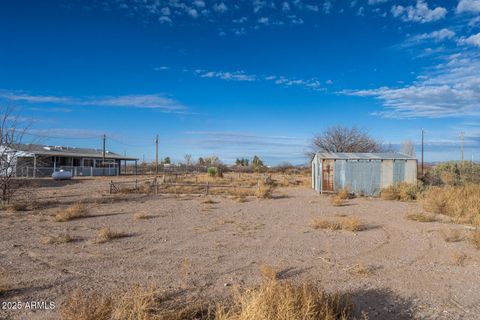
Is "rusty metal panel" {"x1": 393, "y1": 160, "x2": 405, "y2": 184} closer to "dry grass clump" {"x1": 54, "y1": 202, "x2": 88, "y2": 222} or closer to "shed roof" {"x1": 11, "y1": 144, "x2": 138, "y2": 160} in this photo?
"dry grass clump" {"x1": 54, "y1": 202, "x2": 88, "y2": 222}

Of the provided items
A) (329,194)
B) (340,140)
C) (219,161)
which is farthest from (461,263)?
(219,161)

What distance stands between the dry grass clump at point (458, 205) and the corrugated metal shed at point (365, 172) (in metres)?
5.46

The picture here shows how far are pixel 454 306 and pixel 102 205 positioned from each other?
15.4 meters

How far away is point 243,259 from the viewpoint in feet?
26.2

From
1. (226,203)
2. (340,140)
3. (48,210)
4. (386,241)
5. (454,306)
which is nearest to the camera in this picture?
(454,306)

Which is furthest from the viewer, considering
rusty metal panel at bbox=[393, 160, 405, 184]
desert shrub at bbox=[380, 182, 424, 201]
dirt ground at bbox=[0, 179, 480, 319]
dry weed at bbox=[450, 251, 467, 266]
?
rusty metal panel at bbox=[393, 160, 405, 184]

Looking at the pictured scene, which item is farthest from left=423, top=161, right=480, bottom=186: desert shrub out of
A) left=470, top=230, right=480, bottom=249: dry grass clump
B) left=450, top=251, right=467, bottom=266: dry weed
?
left=450, top=251, right=467, bottom=266: dry weed

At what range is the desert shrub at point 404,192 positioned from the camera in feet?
69.6

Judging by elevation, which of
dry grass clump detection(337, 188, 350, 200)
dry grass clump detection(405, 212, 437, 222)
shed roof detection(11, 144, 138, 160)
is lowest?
dry grass clump detection(405, 212, 437, 222)

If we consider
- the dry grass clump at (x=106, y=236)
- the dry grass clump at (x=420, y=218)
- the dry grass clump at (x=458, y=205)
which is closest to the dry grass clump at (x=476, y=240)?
the dry grass clump at (x=458, y=205)

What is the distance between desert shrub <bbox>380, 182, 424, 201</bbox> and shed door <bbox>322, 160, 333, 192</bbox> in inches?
135

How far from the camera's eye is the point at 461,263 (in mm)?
7898

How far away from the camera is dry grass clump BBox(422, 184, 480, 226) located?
13.4m

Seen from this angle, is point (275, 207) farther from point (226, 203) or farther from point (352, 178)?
point (352, 178)
